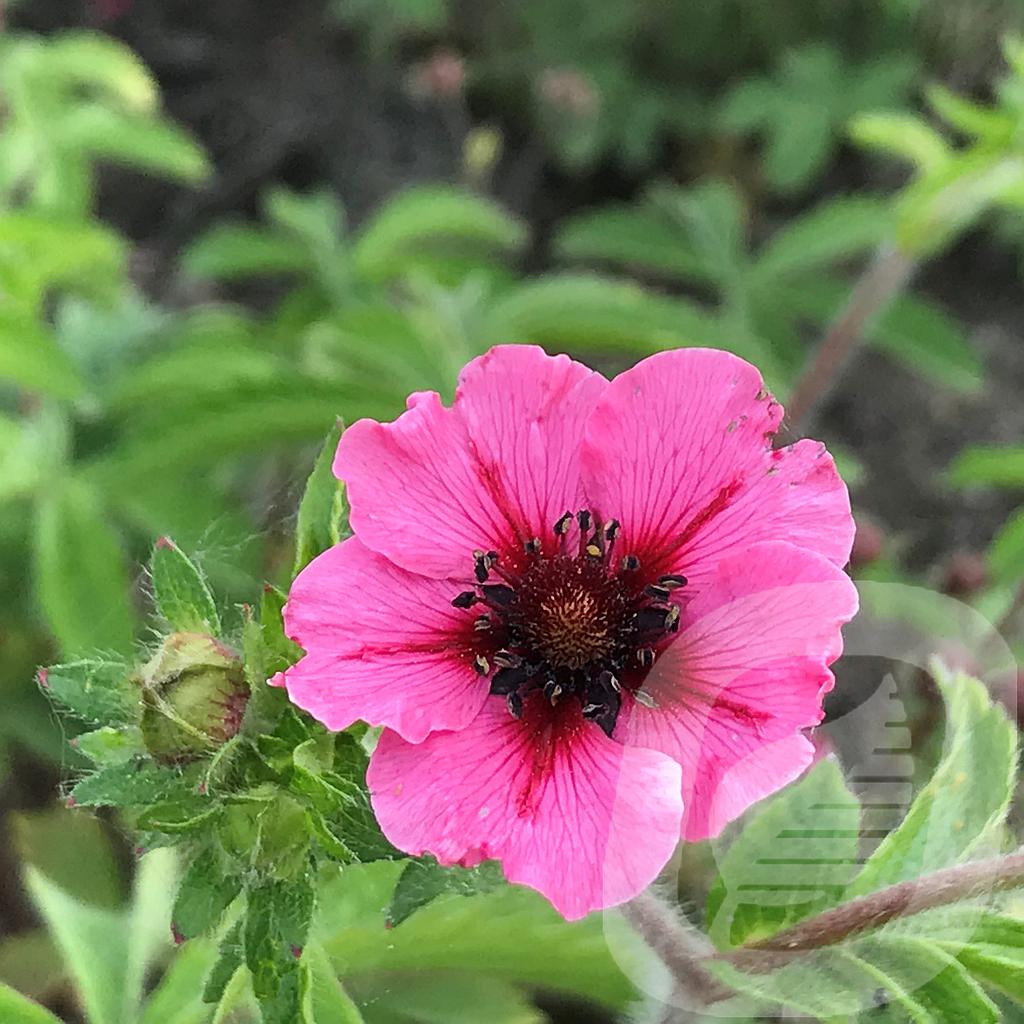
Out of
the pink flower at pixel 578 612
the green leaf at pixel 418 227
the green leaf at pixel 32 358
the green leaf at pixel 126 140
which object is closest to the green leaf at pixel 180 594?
the pink flower at pixel 578 612

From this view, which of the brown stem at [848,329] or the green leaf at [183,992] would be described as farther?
the brown stem at [848,329]

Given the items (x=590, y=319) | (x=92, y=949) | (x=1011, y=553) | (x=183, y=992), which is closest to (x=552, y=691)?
(x=183, y=992)

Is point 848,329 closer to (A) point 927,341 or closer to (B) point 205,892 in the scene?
(A) point 927,341

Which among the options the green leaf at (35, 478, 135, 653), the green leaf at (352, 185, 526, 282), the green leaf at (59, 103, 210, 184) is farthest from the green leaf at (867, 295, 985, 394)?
the green leaf at (35, 478, 135, 653)

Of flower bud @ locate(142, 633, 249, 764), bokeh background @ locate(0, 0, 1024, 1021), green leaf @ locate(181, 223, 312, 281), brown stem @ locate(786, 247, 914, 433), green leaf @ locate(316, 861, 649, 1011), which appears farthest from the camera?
green leaf @ locate(181, 223, 312, 281)

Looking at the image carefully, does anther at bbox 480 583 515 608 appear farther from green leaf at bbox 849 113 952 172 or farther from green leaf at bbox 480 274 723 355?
green leaf at bbox 849 113 952 172

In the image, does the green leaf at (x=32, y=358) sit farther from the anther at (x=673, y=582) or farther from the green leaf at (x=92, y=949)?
the anther at (x=673, y=582)

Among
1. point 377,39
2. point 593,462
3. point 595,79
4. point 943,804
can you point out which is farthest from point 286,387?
point 377,39
